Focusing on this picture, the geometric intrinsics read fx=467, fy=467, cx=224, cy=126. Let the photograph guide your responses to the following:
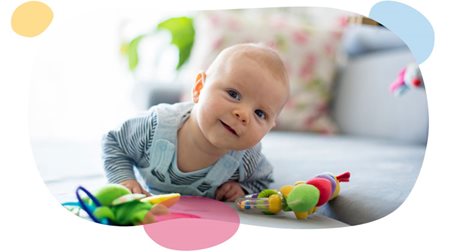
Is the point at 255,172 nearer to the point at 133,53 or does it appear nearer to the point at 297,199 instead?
the point at 297,199

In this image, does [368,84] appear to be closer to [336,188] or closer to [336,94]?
[336,94]

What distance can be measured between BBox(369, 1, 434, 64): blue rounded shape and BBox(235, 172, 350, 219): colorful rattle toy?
0.73ft

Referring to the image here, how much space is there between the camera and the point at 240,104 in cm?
60

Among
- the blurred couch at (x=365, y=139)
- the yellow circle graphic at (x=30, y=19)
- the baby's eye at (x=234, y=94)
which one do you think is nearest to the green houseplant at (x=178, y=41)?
the blurred couch at (x=365, y=139)

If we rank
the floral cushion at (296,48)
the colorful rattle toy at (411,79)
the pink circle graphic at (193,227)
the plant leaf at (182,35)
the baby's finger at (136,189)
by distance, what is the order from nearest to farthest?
the pink circle graphic at (193,227)
the baby's finger at (136,189)
the colorful rattle toy at (411,79)
the plant leaf at (182,35)
the floral cushion at (296,48)

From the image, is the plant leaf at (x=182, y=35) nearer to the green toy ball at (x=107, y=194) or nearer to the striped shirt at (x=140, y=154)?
the striped shirt at (x=140, y=154)

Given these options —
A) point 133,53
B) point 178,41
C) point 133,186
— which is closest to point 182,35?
point 178,41

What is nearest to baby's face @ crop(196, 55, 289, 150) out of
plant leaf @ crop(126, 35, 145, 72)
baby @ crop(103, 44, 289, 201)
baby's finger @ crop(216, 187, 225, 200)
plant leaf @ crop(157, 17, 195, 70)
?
baby @ crop(103, 44, 289, 201)

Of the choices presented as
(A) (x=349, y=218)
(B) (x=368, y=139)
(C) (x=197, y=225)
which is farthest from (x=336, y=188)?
(B) (x=368, y=139)

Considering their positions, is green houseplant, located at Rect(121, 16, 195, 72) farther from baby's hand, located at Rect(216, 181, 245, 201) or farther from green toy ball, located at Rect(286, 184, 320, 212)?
green toy ball, located at Rect(286, 184, 320, 212)

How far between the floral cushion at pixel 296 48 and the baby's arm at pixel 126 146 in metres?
0.68

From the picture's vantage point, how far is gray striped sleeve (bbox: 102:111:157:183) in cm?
69

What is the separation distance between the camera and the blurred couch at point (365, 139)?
26.7 inches

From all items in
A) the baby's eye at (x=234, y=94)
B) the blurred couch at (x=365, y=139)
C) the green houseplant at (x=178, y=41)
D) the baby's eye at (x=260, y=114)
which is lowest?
the blurred couch at (x=365, y=139)
